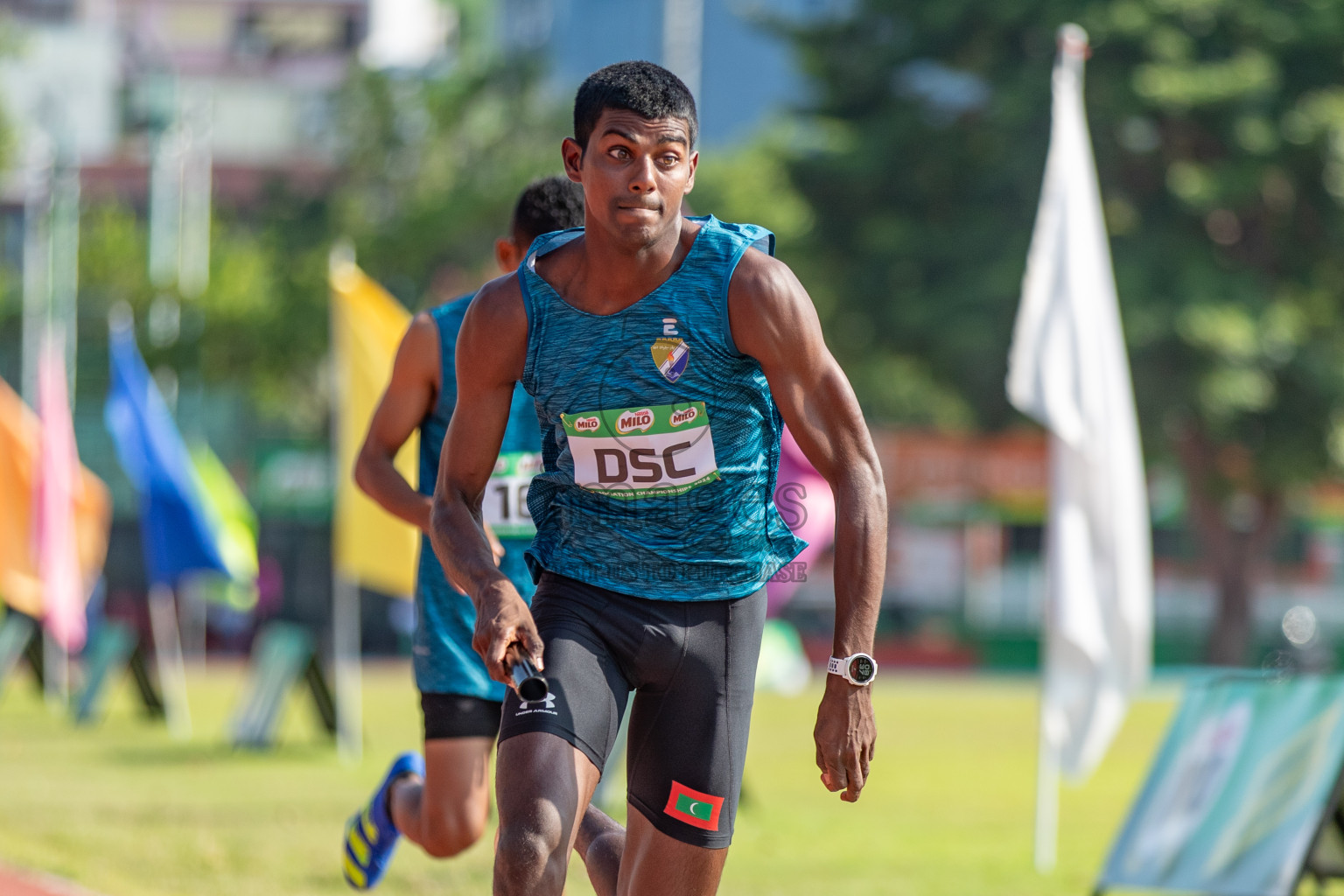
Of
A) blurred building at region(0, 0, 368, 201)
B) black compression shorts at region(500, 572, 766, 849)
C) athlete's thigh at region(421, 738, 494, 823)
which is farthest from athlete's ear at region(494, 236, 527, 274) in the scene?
blurred building at region(0, 0, 368, 201)

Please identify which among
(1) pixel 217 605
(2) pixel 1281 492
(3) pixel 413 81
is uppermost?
(3) pixel 413 81

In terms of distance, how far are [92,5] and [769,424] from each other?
65852 millimetres

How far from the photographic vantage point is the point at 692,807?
436 cm

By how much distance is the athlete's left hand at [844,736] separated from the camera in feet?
13.1

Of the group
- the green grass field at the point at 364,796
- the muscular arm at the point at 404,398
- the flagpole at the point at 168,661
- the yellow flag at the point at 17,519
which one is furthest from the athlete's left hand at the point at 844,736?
the yellow flag at the point at 17,519

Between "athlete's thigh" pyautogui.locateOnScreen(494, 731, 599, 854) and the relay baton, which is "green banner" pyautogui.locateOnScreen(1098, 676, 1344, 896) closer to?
"athlete's thigh" pyautogui.locateOnScreen(494, 731, 599, 854)

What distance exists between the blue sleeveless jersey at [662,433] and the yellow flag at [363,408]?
8016mm

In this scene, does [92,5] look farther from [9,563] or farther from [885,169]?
[9,563]

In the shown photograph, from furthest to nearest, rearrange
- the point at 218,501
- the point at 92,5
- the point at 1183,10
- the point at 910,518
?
the point at 92,5 → the point at 910,518 → the point at 1183,10 → the point at 218,501

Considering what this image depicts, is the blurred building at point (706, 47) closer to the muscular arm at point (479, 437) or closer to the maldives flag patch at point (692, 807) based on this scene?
the muscular arm at point (479, 437)

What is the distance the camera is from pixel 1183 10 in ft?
101

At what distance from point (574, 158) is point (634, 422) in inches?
24.4

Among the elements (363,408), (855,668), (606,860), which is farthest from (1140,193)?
(855,668)

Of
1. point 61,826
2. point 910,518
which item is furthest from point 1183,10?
point 61,826
